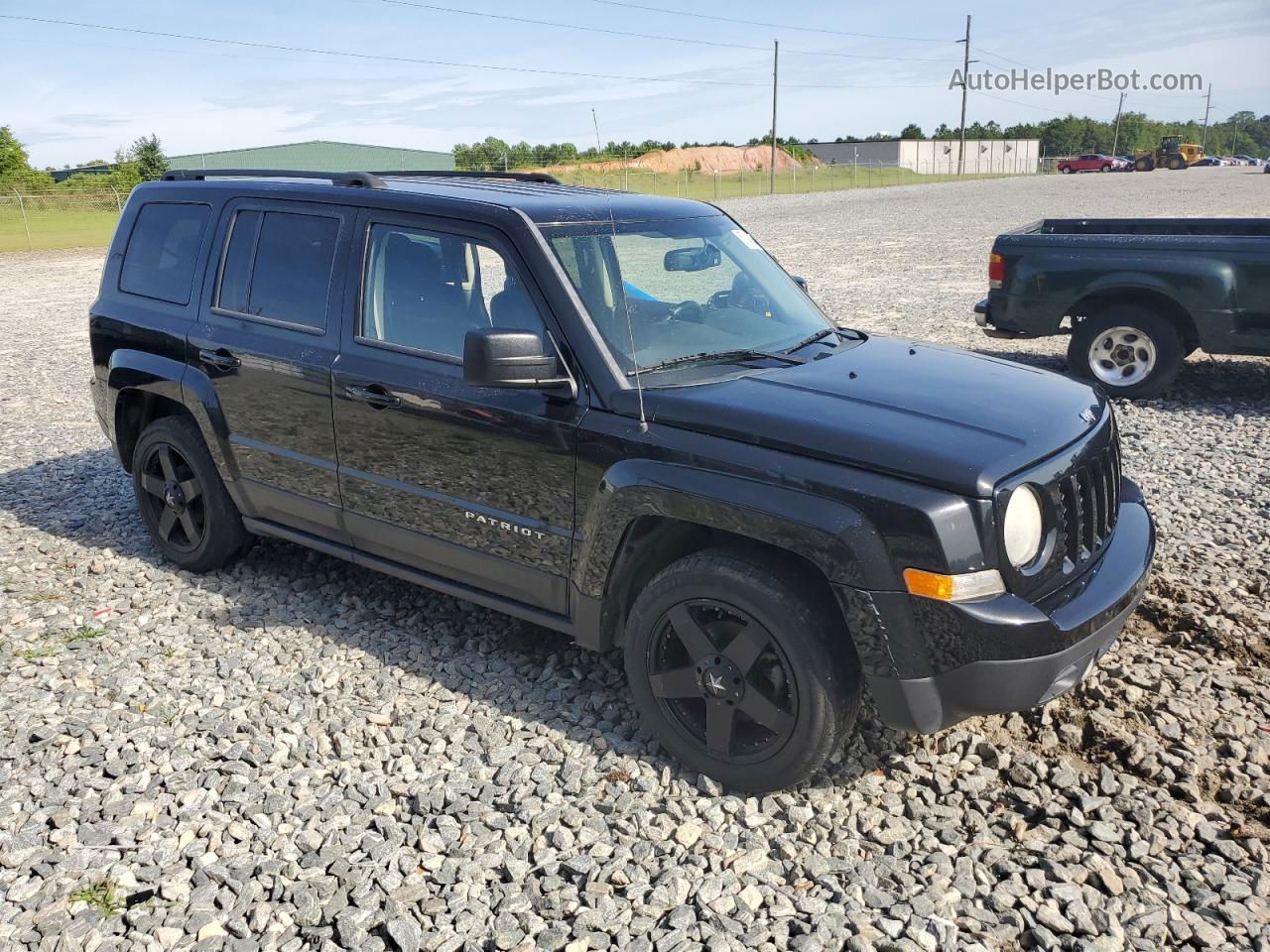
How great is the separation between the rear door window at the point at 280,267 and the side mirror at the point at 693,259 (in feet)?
4.81

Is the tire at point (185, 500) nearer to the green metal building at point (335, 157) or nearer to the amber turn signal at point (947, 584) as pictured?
the amber turn signal at point (947, 584)

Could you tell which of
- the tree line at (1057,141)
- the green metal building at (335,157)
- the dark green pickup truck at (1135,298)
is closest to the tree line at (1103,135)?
A: the tree line at (1057,141)

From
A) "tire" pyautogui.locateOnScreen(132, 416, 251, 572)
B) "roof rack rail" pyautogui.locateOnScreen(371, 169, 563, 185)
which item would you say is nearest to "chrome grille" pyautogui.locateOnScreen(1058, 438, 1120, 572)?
"roof rack rail" pyautogui.locateOnScreen(371, 169, 563, 185)

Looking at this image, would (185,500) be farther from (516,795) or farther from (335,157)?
(335,157)

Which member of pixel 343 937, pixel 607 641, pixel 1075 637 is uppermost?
pixel 1075 637

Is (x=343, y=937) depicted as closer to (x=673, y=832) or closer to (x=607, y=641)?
(x=673, y=832)

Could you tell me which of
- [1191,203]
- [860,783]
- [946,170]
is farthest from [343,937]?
[946,170]

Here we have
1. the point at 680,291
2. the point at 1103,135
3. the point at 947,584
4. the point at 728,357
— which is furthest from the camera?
the point at 1103,135

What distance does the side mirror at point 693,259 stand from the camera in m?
4.45

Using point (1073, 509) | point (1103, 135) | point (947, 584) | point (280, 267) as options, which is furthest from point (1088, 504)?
point (1103, 135)

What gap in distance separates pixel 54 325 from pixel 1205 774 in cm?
1576

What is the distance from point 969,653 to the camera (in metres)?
2.99

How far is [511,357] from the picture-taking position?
3430mm

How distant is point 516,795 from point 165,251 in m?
3.49
